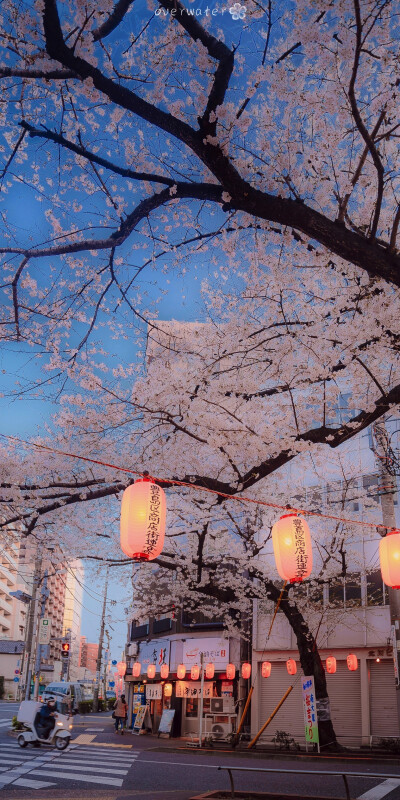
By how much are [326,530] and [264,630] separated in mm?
5254

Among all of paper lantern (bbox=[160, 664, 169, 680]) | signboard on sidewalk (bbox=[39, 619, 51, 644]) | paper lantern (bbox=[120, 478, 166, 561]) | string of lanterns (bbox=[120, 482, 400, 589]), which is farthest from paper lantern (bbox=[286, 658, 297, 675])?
paper lantern (bbox=[120, 478, 166, 561])

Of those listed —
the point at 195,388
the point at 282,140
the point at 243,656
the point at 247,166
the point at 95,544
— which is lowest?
the point at 243,656

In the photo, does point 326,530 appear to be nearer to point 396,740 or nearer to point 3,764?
point 396,740

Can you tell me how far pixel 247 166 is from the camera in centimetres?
748

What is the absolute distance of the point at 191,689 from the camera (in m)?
26.8

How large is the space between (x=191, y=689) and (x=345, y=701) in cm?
773

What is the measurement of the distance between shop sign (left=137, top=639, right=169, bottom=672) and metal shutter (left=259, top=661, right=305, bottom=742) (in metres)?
5.95

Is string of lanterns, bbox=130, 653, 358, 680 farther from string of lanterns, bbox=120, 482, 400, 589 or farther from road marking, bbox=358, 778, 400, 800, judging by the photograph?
string of lanterns, bbox=120, 482, 400, 589

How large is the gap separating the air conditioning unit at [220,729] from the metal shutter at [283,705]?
5.57 feet

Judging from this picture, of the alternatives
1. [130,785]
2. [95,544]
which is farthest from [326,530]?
[130,785]

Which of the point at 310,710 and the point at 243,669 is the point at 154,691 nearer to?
the point at 243,669

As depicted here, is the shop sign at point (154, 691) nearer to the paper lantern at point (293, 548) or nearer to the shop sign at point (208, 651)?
the shop sign at point (208, 651)

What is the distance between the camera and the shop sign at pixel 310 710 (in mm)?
18109

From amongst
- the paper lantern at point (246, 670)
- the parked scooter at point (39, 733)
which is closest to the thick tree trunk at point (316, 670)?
the paper lantern at point (246, 670)
